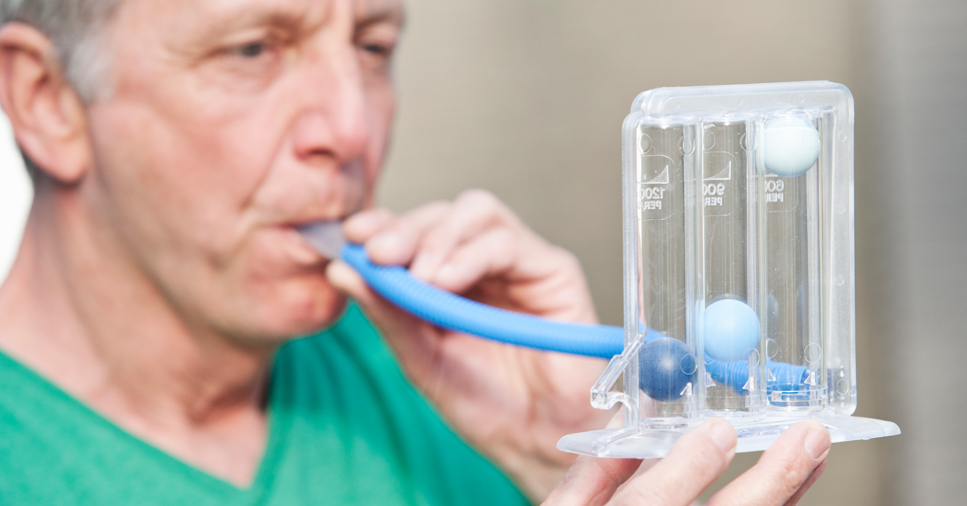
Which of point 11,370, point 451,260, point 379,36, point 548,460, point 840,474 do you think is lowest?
point 840,474

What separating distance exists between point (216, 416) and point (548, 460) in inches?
16.4

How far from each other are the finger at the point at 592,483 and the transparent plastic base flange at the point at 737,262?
37 millimetres

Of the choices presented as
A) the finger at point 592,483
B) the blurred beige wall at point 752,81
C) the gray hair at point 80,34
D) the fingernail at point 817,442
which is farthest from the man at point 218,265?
the blurred beige wall at point 752,81

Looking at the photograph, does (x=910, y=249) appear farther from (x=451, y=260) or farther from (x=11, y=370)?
(x=11, y=370)

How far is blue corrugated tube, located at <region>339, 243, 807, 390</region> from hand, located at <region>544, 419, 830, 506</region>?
6 cm

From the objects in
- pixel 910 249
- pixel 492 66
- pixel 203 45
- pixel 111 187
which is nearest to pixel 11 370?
pixel 111 187

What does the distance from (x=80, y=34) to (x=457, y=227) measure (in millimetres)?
442

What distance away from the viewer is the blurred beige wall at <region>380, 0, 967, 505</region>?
1.58m

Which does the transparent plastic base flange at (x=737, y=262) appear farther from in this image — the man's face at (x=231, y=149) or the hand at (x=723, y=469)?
the man's face at (x=231, y=149)

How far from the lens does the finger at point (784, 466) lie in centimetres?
50

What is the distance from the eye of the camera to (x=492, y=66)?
1.80 metres

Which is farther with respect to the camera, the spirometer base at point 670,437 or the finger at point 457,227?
the finger at point 457,227

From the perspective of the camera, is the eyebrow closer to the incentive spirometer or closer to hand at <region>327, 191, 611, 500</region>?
hand at <region>327, 191, 611, 500</region>

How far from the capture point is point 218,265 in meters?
0.85
